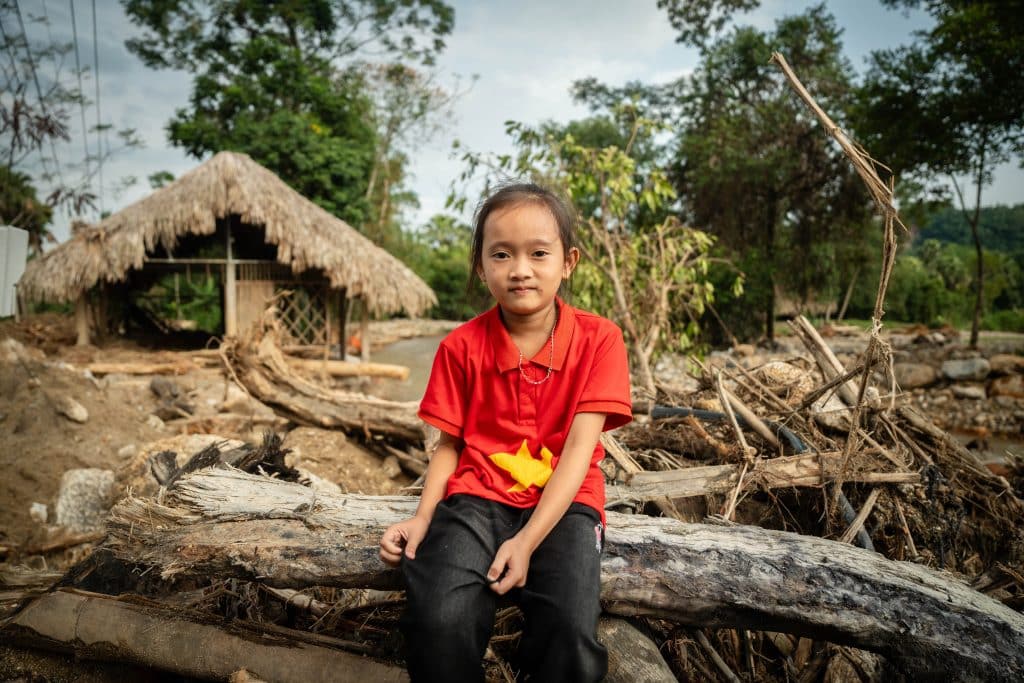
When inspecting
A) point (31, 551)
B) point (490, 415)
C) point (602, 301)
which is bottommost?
point (31, 551)

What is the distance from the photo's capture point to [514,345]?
72.2 inches

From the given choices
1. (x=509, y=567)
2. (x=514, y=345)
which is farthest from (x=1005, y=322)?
(x=509, y=567)

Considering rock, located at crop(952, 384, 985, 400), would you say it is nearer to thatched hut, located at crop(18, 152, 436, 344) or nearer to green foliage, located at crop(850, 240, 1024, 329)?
green foliage, located at crop(850, 240, 1024, 329)

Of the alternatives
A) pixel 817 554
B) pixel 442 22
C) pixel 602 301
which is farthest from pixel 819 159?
pixel 817 554

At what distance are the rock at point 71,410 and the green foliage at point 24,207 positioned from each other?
4.33 meters

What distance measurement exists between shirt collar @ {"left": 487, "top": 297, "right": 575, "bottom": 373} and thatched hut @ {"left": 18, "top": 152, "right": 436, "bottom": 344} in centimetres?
862

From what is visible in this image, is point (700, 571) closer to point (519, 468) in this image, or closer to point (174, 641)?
point (519, 468)

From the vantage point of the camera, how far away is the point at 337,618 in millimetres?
2107

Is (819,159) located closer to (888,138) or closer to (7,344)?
(888,138)

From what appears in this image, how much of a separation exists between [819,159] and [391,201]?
14.1 metres

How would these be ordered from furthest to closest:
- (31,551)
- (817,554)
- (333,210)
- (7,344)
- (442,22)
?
(442,22) < (333,210) < (7,344) < (31,551) < (817,554)

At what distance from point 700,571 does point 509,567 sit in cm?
55

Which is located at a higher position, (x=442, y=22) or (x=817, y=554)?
(x=442, y=22)

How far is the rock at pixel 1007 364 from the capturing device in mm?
9461
